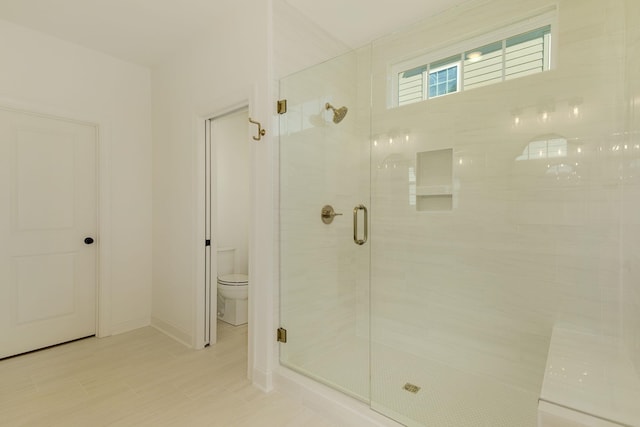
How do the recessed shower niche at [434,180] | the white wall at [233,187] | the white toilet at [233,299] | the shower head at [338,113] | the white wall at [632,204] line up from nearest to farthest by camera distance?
the white wall at [632,204]
the recessed shower niche at [434,180]
the shower head at [338,113]
the white toilet at [233,299]
the white wall at [233,187]

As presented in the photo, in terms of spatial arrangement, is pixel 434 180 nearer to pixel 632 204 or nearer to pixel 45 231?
pixel 632 204

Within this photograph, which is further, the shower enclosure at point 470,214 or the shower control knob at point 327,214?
the shower control knob at point 327,214

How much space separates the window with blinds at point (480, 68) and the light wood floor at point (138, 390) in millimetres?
2297

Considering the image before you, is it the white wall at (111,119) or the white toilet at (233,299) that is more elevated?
the white wall at (111,119)

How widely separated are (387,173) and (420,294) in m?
0.98

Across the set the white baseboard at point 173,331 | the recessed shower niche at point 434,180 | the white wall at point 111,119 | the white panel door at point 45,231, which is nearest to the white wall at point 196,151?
the white baseboard at point 173,331

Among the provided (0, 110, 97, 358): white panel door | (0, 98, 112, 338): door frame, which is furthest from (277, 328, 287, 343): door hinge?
(0, 110, 97, 358): white panel door

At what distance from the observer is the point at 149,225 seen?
122 inches

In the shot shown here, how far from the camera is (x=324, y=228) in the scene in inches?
92.2

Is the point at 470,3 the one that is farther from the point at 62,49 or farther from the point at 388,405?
the point at 62,49

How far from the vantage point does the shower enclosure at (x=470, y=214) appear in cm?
164

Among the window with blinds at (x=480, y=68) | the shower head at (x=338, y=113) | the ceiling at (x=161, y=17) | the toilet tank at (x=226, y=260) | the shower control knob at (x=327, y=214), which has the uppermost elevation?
the ceiling at (x=161, y=17)

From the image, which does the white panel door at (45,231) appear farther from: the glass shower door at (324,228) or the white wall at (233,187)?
the glass shower door at (324,228)

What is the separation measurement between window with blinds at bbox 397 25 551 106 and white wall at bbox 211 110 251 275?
197 cm
